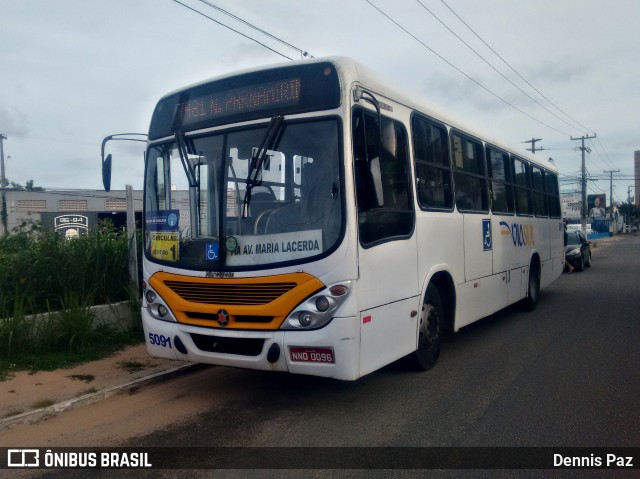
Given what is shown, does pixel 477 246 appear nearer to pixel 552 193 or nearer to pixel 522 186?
pixel 522 186

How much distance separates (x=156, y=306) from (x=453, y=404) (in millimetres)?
3187

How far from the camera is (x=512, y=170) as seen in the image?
35.3 ft

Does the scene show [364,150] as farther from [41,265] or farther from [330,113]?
[41,265]

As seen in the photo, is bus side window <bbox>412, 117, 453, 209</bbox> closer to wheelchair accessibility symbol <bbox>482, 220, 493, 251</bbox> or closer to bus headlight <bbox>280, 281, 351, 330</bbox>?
wheelchair accessibility symbol <bbox>482, 220, 493, 251</bbox>

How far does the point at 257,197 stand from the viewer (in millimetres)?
5449

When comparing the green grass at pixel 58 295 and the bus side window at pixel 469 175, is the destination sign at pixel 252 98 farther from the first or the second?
the green grass at pixel 58 295

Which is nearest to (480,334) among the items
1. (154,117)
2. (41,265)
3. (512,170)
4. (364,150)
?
(512,170)

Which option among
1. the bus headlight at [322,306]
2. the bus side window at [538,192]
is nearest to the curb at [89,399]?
the bus headlight at [322,306]

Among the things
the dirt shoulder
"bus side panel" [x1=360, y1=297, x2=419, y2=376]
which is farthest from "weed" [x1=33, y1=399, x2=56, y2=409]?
"bus side panel" [x1=360, y1=297, x2=419, y2=376]

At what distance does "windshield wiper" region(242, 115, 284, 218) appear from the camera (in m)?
5.41

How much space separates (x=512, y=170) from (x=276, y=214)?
676 centimetres

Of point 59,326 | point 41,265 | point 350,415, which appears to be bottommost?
point 350,415

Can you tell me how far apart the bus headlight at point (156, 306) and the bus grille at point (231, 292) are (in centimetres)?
25

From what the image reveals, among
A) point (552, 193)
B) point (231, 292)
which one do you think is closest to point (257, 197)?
point (231, 292)
